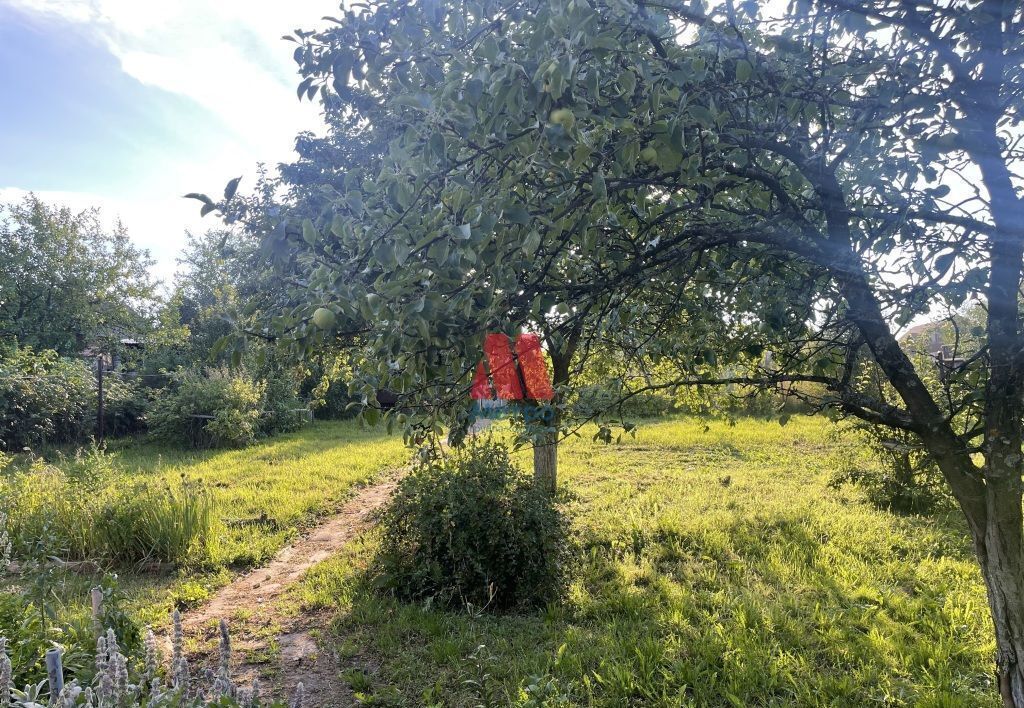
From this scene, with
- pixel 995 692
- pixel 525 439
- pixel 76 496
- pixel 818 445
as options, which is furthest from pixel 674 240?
pixel 818 445

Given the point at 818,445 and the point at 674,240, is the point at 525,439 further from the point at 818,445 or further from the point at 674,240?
the point at 818,445

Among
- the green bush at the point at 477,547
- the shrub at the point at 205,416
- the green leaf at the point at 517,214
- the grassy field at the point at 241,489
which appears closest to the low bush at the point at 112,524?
the grassy field at the point at 241,489

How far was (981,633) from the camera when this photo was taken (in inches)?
165

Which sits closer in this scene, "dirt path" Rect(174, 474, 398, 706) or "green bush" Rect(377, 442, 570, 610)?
"dirt path" Rect(174, 474, 398, 706)

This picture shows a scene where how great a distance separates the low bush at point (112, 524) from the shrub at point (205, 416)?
6928 millimetres

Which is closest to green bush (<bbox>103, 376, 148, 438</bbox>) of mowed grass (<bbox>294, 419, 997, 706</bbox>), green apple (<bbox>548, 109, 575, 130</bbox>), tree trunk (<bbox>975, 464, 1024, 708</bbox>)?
mowed grass (<bbox>294, 419, 997, 706</bbox>)

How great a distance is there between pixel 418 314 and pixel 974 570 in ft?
20.9

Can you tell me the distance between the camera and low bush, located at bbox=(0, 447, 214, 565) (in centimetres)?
586

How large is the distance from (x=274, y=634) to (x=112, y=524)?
2.65 m

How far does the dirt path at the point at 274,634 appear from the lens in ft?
12.5

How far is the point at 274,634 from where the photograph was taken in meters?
4.56

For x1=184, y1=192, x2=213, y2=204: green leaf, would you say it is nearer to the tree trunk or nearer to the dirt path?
the tree trunk

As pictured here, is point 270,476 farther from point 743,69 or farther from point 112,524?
point 743,69

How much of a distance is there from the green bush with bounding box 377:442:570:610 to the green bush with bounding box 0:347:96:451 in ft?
33.7
